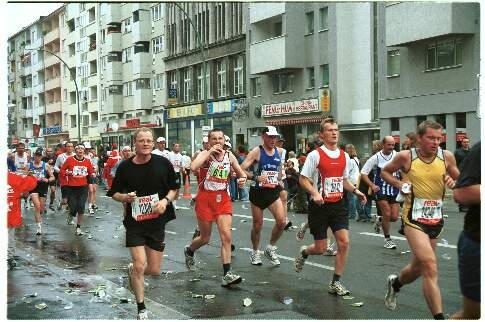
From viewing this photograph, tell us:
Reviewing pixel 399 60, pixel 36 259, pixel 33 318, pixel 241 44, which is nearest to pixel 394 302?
pixel 33 318

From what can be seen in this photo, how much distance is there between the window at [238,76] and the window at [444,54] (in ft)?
54.7

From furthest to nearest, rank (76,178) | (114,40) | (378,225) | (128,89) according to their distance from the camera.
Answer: (114,40)
(128,89)
(76,178)
(378,225)

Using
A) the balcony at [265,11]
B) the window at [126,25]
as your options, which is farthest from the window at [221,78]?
the window at [126,25]

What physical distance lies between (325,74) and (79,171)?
21399mm

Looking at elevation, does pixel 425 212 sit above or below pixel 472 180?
below

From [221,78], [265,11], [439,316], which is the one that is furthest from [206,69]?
[439,316]

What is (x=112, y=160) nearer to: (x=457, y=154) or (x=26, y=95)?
(x=457, y=154)

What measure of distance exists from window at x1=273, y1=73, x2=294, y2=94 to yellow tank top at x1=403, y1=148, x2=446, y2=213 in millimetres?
31451

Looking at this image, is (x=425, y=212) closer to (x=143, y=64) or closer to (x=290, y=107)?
(x=290, y=107)

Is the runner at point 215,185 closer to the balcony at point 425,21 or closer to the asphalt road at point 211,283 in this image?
the asphalt road at point 211,283

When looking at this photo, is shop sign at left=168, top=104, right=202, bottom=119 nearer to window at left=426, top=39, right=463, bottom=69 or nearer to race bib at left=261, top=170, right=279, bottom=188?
window at left=426, top=39, right=463, bottom=69

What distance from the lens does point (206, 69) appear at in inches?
1788

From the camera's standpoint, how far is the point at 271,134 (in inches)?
412

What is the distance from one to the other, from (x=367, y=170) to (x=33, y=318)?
597cm
